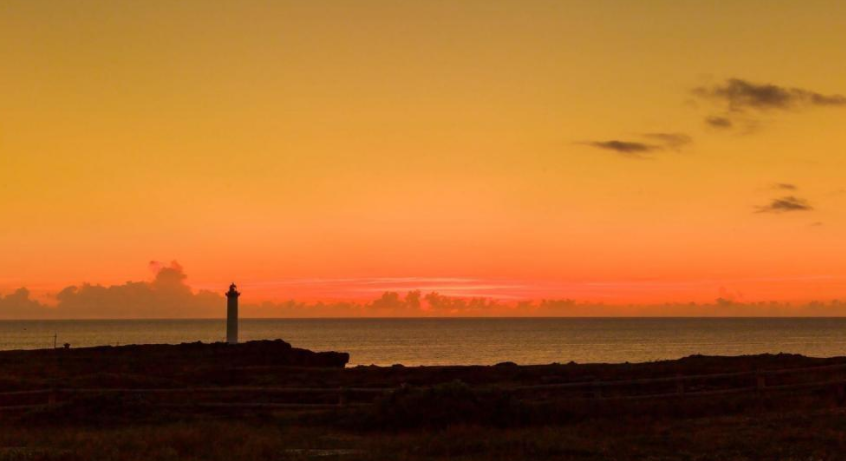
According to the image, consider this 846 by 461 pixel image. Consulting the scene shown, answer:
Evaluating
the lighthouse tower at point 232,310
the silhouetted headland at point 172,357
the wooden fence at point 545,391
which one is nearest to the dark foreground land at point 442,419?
the wooden fence at point 545,391

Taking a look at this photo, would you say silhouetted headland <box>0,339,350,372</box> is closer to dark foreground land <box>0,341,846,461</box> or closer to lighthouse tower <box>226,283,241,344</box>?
lighthouse tower <box>226,283,241,344</box>

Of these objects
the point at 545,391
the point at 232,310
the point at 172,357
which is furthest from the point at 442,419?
the point at 232,310

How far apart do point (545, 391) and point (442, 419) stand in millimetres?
7609

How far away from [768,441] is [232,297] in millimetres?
47136

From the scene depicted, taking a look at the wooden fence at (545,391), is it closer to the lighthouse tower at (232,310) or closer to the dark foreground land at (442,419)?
the dark foreground land at (442,419)

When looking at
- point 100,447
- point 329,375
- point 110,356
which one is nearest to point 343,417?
point 100,447

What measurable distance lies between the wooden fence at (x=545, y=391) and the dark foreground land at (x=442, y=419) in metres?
0.07

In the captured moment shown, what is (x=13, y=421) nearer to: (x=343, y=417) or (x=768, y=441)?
(x=343, y=417)

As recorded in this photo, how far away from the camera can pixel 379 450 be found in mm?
17203

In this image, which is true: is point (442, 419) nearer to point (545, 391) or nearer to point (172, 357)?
point (545, 391)

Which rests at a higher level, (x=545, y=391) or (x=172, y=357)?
(x=172, y=357)

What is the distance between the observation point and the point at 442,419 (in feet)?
70.8

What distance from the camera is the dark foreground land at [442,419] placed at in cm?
1658

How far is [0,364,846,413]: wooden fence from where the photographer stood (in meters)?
24.7
